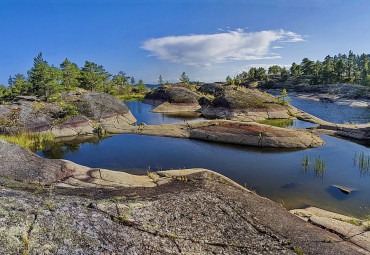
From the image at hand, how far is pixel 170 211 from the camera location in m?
10.6

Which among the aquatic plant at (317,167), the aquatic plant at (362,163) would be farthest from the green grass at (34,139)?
the aquatic plant at (362,163)

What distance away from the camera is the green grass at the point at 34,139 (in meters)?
31.5

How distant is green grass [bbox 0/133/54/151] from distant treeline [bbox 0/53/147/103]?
1619 centimetres

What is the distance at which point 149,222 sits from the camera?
9422 mm

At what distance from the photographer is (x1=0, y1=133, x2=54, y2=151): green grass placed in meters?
31.5

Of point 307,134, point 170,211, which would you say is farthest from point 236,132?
point 170,211

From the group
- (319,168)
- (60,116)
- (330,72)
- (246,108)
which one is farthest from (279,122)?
(330,72)

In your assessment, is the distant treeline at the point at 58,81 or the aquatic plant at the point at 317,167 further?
the distant treeline at the point at 58,81

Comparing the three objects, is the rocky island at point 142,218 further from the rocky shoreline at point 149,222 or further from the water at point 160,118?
the water at point 160,118

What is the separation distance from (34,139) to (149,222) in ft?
105

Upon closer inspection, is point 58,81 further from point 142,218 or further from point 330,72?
point 330,72

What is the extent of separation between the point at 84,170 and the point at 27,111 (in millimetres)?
28887

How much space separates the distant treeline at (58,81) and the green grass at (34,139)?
16188 millimetres

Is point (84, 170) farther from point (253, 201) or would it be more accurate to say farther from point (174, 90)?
point (174, 90)
